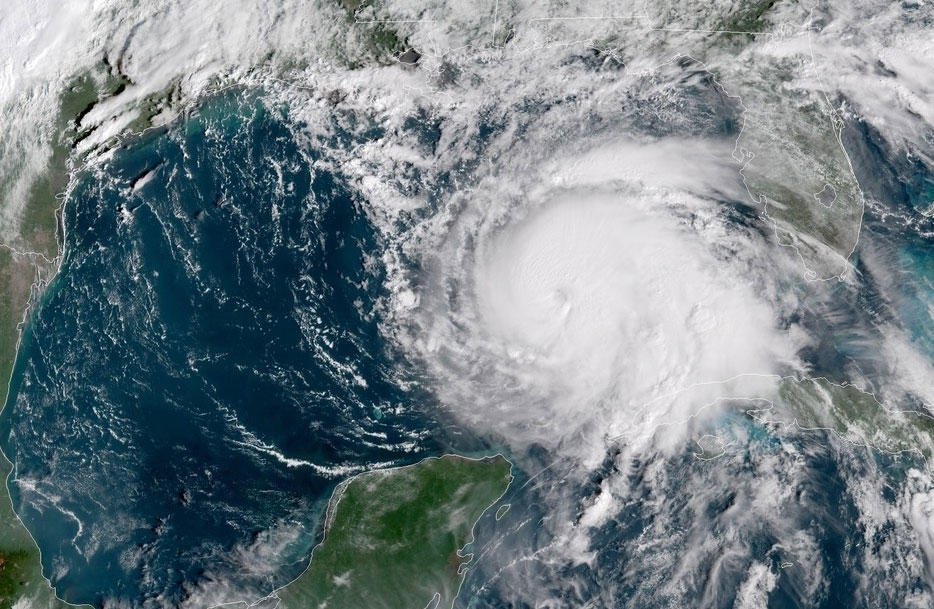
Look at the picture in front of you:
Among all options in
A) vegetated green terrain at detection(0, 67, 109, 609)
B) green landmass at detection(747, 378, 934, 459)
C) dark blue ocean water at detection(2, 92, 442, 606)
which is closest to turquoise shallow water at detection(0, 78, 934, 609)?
dark blue ocean water at detection(2, 92, 442, 606)

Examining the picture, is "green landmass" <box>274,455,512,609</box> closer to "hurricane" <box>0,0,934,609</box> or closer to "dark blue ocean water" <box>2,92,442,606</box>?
"hurricane" <box>0,0,934,609</box>

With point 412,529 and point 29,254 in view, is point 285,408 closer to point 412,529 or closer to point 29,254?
point 412,529

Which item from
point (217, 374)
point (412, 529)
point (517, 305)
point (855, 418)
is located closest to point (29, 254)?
point (217, 374)

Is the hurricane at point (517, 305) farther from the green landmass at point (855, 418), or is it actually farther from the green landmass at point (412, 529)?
the green landmass at point (412, 529)

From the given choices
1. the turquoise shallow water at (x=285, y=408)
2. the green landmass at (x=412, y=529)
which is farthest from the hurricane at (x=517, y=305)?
the green landmass at (x=412, y=529)

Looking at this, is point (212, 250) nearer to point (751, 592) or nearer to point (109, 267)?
point (109, 267)
